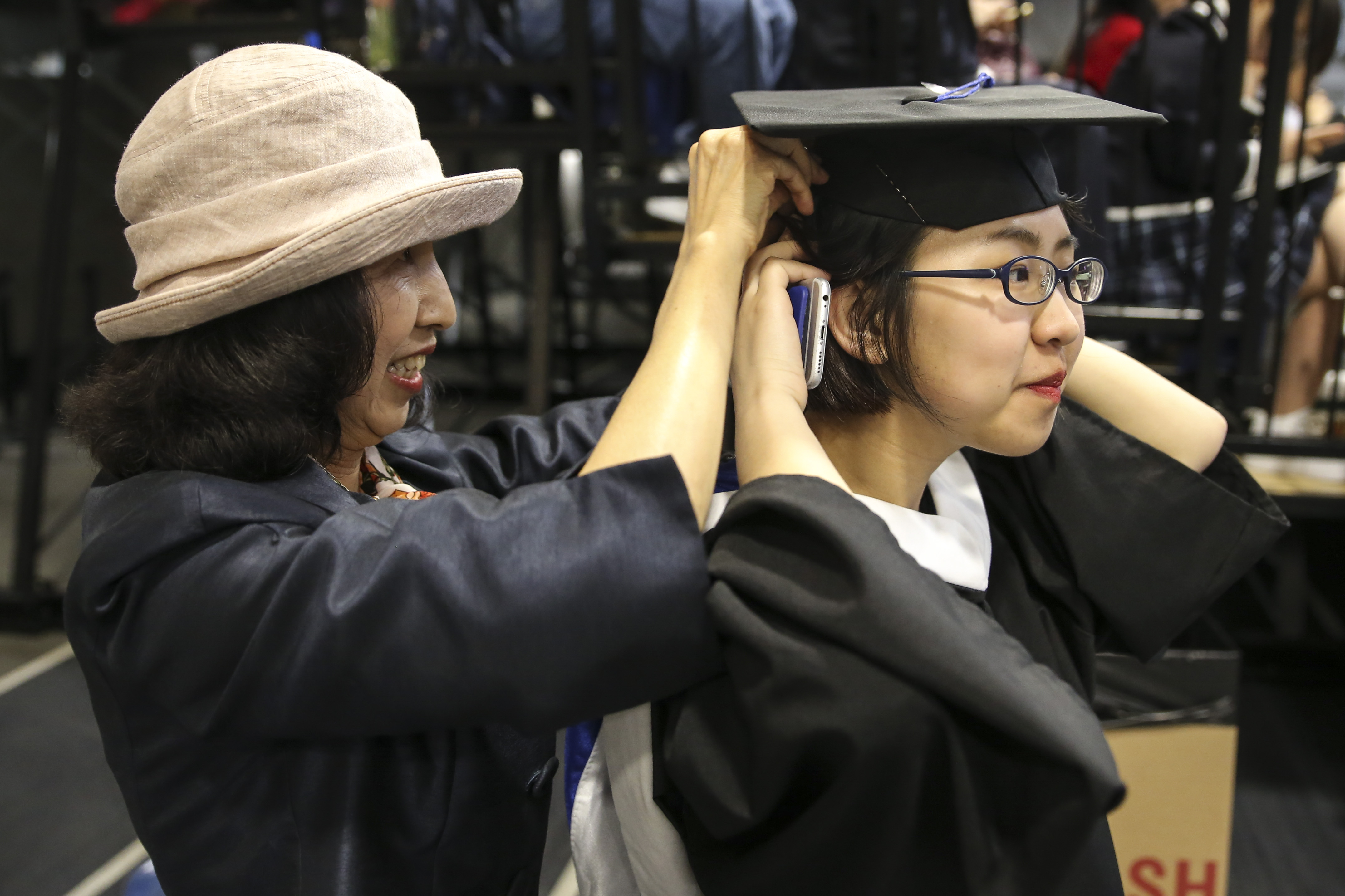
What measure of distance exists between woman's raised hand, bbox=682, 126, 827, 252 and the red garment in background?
91.2 inches

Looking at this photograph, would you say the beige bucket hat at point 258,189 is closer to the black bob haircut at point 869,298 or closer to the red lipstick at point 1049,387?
the black bob haircut at point 869,298

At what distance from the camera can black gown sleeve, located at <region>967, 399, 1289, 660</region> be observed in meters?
1.22

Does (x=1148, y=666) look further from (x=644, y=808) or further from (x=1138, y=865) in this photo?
(x=644, y=808)

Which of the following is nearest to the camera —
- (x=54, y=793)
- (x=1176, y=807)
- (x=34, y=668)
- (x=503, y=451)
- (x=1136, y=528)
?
(x=1136, y=528)

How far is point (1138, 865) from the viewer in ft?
6.27

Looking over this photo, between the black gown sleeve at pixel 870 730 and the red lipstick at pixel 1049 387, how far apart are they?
0.31 m

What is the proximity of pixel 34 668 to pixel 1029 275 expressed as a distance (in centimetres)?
300

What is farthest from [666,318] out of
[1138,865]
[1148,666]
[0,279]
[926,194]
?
[0,279]

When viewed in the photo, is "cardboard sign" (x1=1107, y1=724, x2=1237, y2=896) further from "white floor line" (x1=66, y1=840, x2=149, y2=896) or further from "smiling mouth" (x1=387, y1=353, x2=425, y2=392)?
"white floor line" (x1=66, y1=840, x2=149, y2=896)

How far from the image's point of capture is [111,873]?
7.07 feet

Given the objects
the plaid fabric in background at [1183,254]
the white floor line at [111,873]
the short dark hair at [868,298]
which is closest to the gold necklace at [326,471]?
the short dark hair at [868,298]

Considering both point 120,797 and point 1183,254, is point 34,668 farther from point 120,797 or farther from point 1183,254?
point 1183,254

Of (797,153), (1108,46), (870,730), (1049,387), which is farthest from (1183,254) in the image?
(870,730)

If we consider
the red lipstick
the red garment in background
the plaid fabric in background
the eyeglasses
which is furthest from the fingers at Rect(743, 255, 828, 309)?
the red garment in background
